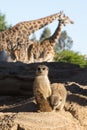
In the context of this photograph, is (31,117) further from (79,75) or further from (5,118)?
(79,75)

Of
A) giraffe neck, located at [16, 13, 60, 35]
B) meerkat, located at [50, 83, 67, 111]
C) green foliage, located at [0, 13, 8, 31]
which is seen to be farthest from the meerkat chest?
green foliage, located at [0, 13, 8, 31]

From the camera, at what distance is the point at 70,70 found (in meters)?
15.9

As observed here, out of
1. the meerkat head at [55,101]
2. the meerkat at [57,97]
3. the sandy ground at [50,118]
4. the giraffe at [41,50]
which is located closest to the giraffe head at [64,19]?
the giraffe at [41,50]

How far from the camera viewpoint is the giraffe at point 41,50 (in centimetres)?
3478

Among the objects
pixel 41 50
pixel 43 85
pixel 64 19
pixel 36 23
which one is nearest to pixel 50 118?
pixel 43 85

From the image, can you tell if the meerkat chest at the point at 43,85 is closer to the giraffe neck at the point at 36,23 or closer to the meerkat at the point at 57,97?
the meerkat at the point at 57,97

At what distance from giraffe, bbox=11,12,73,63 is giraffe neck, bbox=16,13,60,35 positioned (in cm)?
133

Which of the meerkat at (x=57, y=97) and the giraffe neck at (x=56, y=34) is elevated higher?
the meerkat at (x=57, y=97)

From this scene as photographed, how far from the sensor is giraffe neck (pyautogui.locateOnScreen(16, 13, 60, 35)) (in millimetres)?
39312

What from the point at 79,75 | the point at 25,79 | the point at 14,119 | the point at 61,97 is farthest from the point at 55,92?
the point at 79,75

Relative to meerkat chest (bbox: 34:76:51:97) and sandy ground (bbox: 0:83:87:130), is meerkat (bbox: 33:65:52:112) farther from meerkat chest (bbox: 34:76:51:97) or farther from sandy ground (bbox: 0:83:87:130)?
sandy ground (bbox: 0:83:87:130)

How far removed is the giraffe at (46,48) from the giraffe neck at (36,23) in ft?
3.87

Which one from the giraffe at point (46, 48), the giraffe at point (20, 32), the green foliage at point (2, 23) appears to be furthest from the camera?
the green foliage at point (2, 23)

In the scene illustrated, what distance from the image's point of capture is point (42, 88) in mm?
8617
